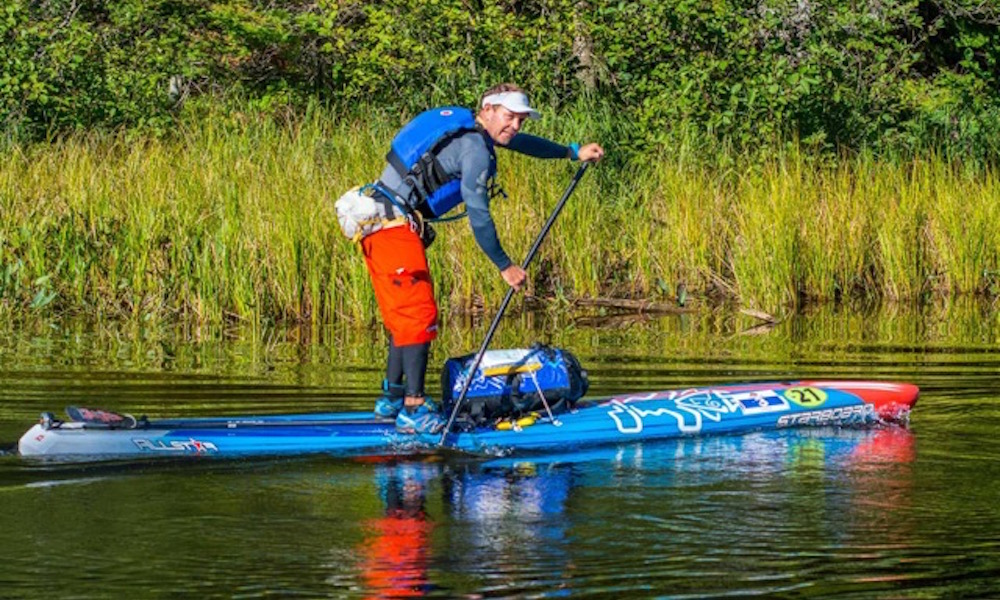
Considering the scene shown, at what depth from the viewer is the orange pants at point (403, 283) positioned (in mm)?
8117

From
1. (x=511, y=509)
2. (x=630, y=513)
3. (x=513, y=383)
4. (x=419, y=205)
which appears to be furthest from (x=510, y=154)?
(x=630, y=513)

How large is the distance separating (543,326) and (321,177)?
2.38 meters

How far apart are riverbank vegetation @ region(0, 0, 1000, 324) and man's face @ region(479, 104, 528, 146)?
4.91 meters

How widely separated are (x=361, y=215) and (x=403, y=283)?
1.25 ft

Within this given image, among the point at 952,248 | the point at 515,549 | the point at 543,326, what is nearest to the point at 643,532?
the point at 515,549

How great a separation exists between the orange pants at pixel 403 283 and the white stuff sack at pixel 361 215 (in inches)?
1.8

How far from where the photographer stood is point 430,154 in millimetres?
8117

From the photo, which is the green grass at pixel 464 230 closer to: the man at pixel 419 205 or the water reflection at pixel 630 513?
the man at pixel 419 205

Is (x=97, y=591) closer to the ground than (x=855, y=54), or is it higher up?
closer to the ground

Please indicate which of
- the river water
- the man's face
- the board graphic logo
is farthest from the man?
the board graphic logo

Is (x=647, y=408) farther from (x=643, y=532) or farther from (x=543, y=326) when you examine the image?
(x=543, y=326)

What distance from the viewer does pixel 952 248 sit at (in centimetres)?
1527

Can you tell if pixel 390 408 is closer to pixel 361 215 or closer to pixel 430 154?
pixel 361 215

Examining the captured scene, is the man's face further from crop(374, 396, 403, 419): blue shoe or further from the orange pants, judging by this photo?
crop(374, 396, 403, 419): blue shoe
